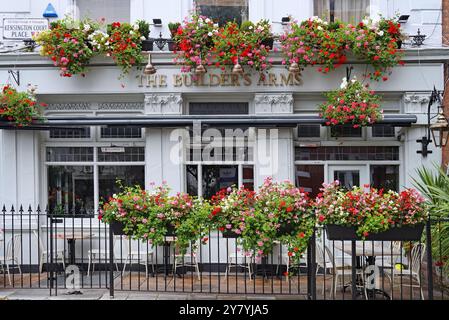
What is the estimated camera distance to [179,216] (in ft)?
27.3

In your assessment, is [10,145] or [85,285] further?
[10,145]

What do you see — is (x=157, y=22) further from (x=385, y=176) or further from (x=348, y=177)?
(x=385, y=176)

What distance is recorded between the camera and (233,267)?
1162 centimetres

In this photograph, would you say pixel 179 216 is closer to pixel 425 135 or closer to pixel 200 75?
pixel 200 75

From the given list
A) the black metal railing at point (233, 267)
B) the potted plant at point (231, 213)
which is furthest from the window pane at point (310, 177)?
the potted plant at point (231, 213)

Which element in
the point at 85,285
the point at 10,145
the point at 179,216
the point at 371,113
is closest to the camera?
the point at 179,216

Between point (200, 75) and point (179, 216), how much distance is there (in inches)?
166

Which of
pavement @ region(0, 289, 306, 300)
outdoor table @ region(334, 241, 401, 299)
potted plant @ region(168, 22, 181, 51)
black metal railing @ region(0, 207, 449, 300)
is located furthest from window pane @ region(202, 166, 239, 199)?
pavement @ region(0, 289, 306, 300)

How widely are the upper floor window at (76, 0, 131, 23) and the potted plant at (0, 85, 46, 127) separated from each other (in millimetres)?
2437

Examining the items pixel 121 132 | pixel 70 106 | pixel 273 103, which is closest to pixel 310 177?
pixel 273 103

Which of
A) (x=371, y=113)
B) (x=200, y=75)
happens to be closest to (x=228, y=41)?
(x=200, y=75)

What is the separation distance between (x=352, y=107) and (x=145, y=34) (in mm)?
4716

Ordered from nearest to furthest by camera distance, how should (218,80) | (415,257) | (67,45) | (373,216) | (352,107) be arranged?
(373,216)
(415,257)
(352,107)
(67,45)
(218,80)

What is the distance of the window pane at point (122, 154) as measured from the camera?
12.0 m
